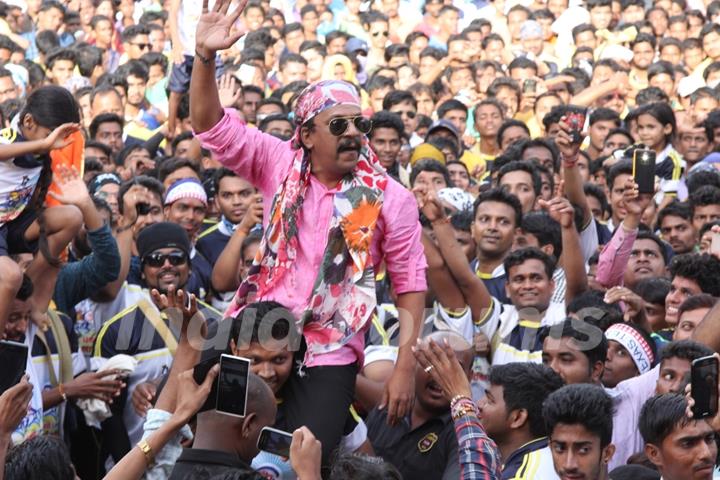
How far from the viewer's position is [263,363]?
477cm

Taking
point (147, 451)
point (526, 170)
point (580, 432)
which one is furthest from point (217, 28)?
point (526, 170)

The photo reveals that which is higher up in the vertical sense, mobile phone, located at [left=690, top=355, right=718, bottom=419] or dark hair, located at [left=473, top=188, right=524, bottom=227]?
dark hair, located at [left=473, top=188, right=524, bottom=227]

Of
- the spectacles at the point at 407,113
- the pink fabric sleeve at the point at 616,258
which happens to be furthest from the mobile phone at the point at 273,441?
the spectacles at the point at 407,113

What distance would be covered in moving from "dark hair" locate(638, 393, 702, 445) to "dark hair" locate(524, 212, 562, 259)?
3.05 meters

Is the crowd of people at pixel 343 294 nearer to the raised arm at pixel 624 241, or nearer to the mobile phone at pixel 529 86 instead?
the raised arm at pixel 624 241

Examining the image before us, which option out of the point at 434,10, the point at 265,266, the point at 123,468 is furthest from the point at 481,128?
the point at 123,468

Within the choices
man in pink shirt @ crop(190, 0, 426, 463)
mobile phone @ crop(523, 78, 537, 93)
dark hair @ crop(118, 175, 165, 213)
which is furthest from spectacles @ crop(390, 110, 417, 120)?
man in pink shirt @ crop(190, 0, 426, 463)

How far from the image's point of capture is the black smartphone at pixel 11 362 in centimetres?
530

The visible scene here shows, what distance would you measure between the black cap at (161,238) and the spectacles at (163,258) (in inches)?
1.1

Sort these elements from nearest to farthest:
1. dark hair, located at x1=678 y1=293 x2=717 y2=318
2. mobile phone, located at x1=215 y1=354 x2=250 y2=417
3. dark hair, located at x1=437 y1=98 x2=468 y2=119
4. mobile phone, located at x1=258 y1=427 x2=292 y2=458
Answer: mobile phone, located at x1=215 y1=354 x2=250 y2=417, mobile phone, located at x1=258 y1=427 x2=292 y2=458, dark hair, located at x1=678 y1=293 x2=717 y2=318, dark hair, located at x1=437 y1=98 x2=468 y2=119

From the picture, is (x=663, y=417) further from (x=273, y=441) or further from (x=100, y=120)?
(x=100, y=120)

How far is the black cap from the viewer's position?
6.91 meters

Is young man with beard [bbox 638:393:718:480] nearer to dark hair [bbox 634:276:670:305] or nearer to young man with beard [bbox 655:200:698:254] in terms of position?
dark hair [bbox 634:276:670:305]

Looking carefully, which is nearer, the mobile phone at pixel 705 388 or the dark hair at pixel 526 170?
the mobile phone at pixel 705 388
